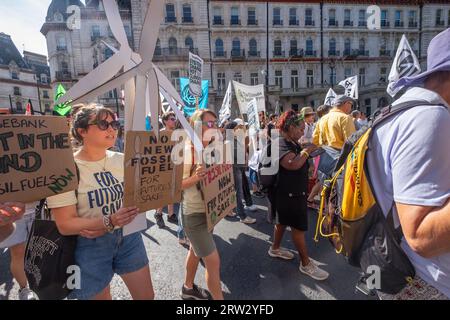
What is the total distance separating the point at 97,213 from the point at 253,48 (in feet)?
109

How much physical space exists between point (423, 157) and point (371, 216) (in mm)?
363

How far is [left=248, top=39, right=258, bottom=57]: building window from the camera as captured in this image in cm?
3134

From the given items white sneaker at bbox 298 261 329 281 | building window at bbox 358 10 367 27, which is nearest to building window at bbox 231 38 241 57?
building window at bbox 358 10 367 27

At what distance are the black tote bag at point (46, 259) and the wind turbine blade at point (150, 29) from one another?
1.07m

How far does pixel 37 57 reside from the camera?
44219 millimetres

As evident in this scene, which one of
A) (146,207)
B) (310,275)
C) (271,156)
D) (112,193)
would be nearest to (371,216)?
(146,207)

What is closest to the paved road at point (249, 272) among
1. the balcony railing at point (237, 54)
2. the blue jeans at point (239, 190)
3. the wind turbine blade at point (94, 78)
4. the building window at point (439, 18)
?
the blue jeans at point (239, 190)

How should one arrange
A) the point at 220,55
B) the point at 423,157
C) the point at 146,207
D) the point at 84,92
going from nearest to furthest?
the point at 423,157 → the point at 84,92 → the point at 146,207 → the point at 220,55

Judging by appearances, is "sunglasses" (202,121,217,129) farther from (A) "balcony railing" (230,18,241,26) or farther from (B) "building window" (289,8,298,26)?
(B) "building window" (289,8,298,26)

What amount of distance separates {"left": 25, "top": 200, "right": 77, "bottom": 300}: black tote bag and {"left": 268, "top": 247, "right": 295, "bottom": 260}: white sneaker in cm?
233

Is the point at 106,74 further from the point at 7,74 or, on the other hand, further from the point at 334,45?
the point at 7,74

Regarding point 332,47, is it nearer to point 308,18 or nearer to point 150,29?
point 308,18

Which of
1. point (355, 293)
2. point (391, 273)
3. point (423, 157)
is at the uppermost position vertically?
point (423, 157)

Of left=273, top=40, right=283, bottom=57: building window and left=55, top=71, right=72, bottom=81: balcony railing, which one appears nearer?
left=55, top=71, right=72, bottom=81: balcony railing
